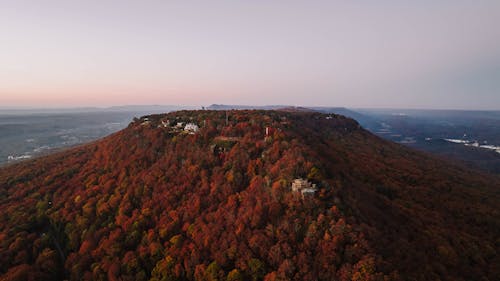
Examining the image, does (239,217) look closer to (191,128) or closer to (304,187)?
(304,187)

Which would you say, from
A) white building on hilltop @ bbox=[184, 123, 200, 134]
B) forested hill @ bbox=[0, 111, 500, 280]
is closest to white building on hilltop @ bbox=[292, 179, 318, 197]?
forested hill @ bbox=[0, 111, 500, 280]

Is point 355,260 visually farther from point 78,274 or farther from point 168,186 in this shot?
point 78,274

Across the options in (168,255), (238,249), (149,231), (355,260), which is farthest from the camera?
(149,231)

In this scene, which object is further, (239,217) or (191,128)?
(191,128)

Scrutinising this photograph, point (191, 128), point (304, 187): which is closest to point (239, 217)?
point (304, 187)

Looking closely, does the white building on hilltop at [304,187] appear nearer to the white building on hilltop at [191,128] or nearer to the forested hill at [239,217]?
the forested hill at [239,217]

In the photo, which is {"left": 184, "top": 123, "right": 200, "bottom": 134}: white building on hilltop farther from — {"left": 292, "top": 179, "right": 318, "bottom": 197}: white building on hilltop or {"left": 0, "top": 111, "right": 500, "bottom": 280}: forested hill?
{"left": 292, "top": 179, "right": 318, "bottom": 197}: white building on hilltop

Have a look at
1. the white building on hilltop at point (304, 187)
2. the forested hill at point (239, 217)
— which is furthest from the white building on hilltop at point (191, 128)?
the white building on hilltop at point (304, 187)

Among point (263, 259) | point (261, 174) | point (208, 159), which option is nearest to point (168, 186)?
point (208, 159)
